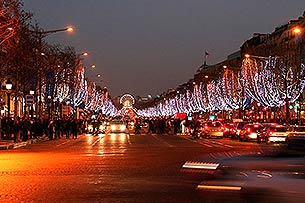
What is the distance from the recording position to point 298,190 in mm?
11977

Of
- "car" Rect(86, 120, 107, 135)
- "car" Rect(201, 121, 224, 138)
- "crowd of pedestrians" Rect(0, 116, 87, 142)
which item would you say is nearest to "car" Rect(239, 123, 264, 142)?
"car" Rect(201, 121, 224, 138)

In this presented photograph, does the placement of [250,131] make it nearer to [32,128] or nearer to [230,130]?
[230,130]

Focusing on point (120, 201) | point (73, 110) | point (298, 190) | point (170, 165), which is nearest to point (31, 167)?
point (170, 165)

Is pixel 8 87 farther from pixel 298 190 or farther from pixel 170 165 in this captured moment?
pixel 298 190

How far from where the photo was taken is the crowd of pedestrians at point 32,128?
187ft

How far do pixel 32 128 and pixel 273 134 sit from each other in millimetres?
21790

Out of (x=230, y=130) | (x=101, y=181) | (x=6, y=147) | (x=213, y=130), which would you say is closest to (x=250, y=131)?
(x=213, y=130)

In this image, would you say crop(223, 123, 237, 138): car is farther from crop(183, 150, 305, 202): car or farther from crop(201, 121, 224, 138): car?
crop(183, 150, 305, 202): car

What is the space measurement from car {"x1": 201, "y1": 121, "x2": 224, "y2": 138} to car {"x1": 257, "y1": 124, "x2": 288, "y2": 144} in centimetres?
1229

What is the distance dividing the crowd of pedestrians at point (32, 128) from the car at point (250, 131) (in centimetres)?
1751

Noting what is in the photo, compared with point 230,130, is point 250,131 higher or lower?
lower

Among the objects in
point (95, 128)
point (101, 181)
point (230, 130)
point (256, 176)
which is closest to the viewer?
point (256, 176)

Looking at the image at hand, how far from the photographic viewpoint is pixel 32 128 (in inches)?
2470

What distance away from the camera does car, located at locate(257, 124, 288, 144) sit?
168ft
